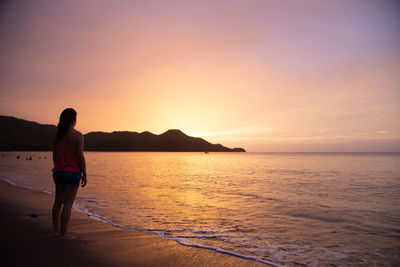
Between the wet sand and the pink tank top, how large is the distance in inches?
57.2

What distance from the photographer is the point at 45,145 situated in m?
185

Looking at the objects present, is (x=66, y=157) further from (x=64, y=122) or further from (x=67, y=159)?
(x=64, y=122)

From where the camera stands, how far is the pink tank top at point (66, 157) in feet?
15.3

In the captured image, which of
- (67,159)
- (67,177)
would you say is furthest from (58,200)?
(67,159)

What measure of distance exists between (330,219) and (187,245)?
612 cm

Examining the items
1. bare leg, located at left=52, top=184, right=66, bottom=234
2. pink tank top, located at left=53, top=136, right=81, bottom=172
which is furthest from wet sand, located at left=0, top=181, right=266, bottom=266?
pink tank top, located at left=53, top=136, right=81, bottom=172

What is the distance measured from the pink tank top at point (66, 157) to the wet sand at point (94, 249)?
145cm

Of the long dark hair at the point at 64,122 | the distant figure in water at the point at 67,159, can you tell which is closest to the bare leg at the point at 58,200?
the distant figure in water at the point at 67,159

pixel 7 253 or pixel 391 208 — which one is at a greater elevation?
pixel 7 253

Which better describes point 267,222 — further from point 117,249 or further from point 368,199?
point 368,199

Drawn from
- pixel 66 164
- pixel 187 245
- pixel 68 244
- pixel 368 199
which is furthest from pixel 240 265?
pixel 368 199

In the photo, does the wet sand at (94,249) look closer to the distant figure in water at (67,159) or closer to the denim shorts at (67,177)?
the distant figure in water at (67,159)

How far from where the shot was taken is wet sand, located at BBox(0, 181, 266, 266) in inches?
160

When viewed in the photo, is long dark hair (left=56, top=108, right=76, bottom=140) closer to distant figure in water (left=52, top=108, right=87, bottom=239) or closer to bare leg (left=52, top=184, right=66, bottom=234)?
distant figure in water (left=52, top=108, right=87, bottom=239)
